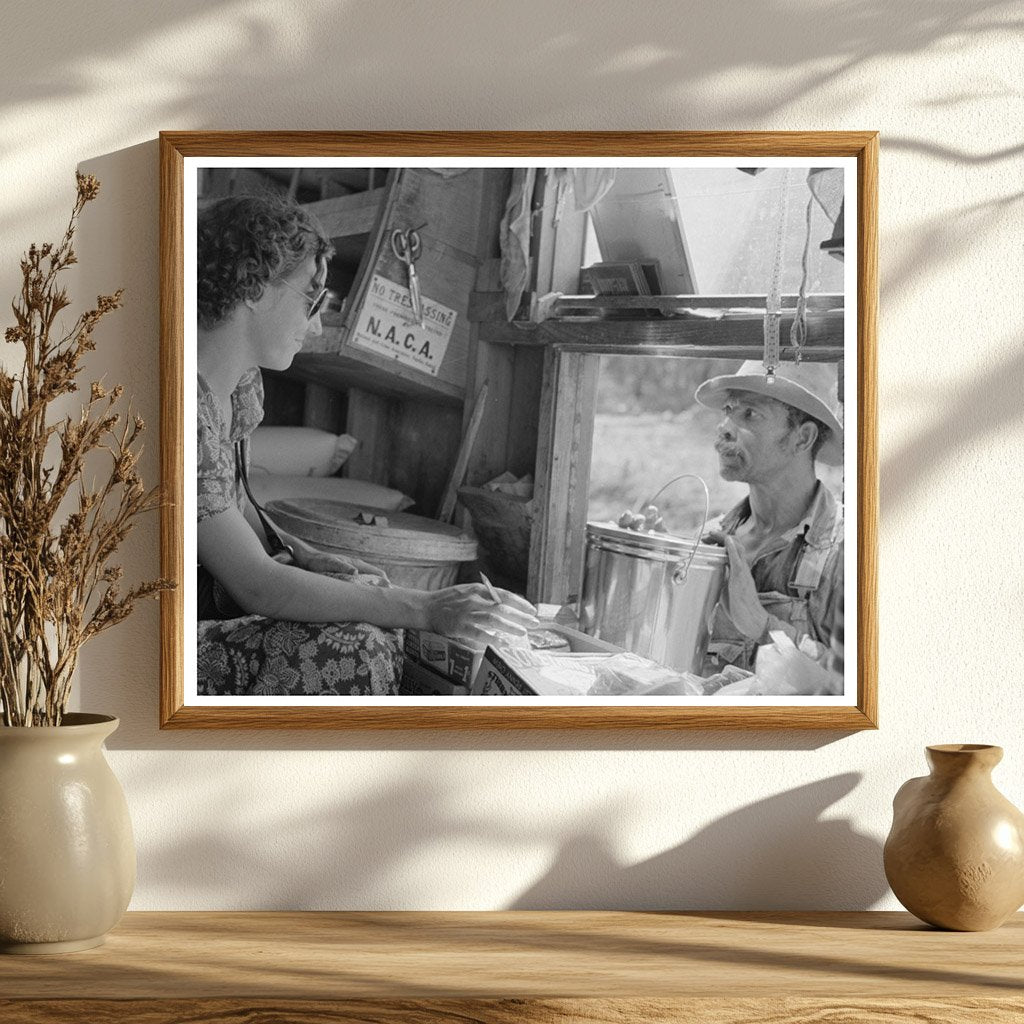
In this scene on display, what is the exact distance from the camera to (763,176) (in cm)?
189

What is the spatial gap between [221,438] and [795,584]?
101 centimetres

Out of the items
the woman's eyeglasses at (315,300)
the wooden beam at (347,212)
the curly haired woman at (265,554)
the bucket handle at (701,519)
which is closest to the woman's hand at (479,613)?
the curly haired woman at (265,554)

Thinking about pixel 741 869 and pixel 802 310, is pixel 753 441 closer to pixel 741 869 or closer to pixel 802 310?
pixel 802 310

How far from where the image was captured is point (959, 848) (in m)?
1.73

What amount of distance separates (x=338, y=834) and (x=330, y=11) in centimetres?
141

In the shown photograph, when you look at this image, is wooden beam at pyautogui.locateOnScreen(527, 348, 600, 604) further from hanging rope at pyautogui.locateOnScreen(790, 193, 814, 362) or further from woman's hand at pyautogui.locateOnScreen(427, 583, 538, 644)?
hanging rope at pyautogui.locateOnScreen(790, 193, 814, 362)

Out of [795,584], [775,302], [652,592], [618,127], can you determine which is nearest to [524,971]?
[652,592]

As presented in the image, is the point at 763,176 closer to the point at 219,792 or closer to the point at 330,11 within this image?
the point at 330,11

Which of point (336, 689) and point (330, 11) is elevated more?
point (330, 11)

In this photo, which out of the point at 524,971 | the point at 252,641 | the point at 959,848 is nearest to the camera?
the point at 524,971

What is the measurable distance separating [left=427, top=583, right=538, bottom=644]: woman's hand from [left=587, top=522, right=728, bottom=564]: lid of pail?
0.17 m

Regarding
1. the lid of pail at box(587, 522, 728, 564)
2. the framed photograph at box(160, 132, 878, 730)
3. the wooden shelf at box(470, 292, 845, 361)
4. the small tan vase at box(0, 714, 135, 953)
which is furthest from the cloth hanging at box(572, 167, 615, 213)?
the small tan vase at box(0, 714, 135, 953)

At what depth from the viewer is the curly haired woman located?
188 centimetres

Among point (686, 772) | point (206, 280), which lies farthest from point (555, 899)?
point (206, 280)
